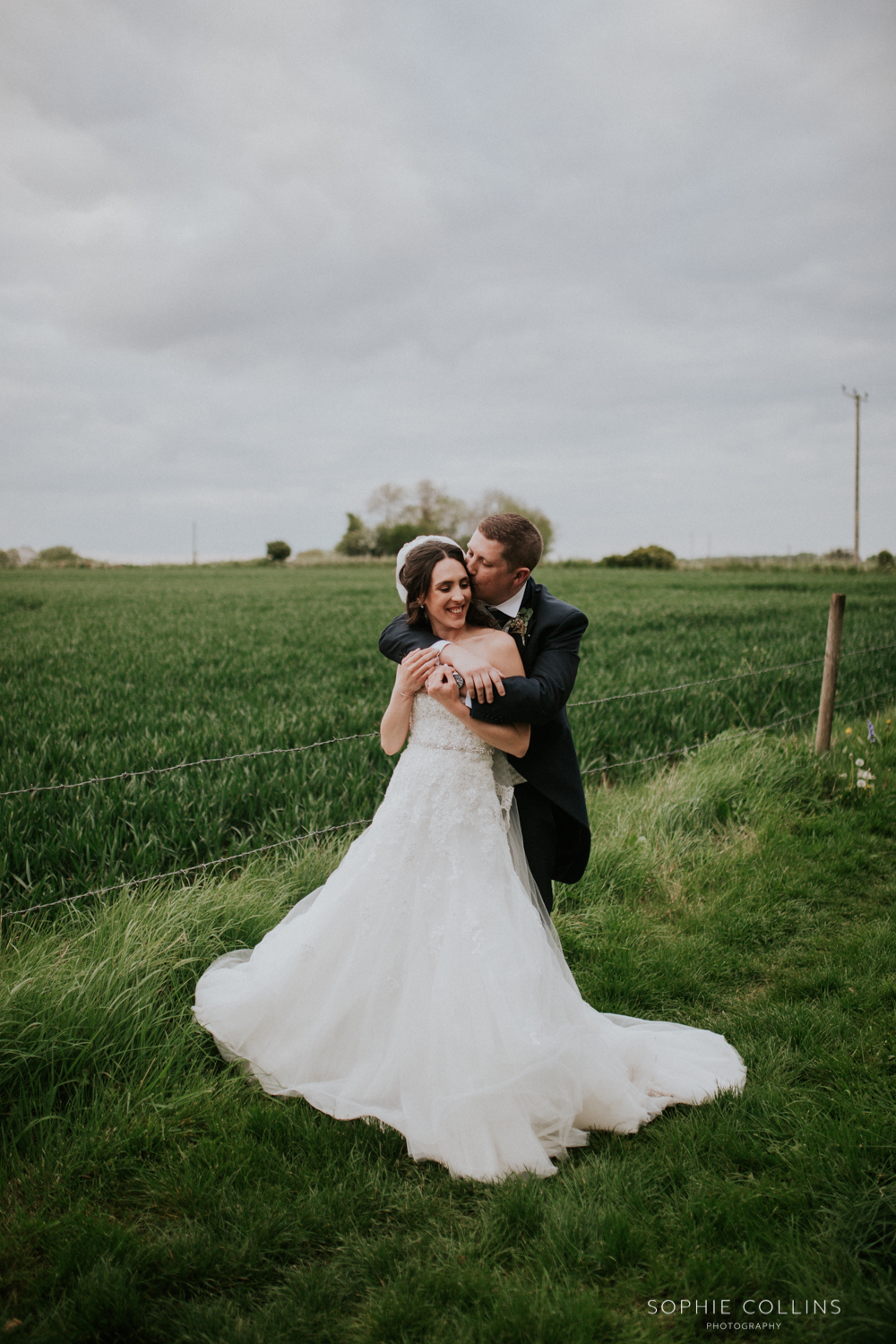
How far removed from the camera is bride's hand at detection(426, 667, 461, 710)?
2.53 meters

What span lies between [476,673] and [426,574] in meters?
0.41

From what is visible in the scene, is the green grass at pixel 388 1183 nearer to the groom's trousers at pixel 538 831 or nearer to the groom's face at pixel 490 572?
the groom's trousers at pixel 538 831

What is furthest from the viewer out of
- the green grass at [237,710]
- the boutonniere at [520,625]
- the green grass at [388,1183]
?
the green grass at [237,710]

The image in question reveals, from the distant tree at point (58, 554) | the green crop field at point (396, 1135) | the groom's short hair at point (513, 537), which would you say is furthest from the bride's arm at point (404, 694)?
the distant tree at point (58, 554)

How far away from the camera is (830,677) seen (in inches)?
247

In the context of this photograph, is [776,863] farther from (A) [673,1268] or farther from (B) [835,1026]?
(A) [673,1268]

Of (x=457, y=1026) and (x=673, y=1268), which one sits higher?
(x=457, y=1026)

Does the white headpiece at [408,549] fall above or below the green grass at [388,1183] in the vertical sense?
above

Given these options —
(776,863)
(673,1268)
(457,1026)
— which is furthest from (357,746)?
(673,1268)

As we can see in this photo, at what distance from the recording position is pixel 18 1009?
2.78 meters

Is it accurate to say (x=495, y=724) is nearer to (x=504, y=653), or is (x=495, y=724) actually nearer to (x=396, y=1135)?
(x=504, y=653)

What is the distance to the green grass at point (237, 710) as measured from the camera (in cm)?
453

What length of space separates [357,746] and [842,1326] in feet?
15.3

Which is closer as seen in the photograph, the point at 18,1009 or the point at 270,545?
the point at 18,1009
